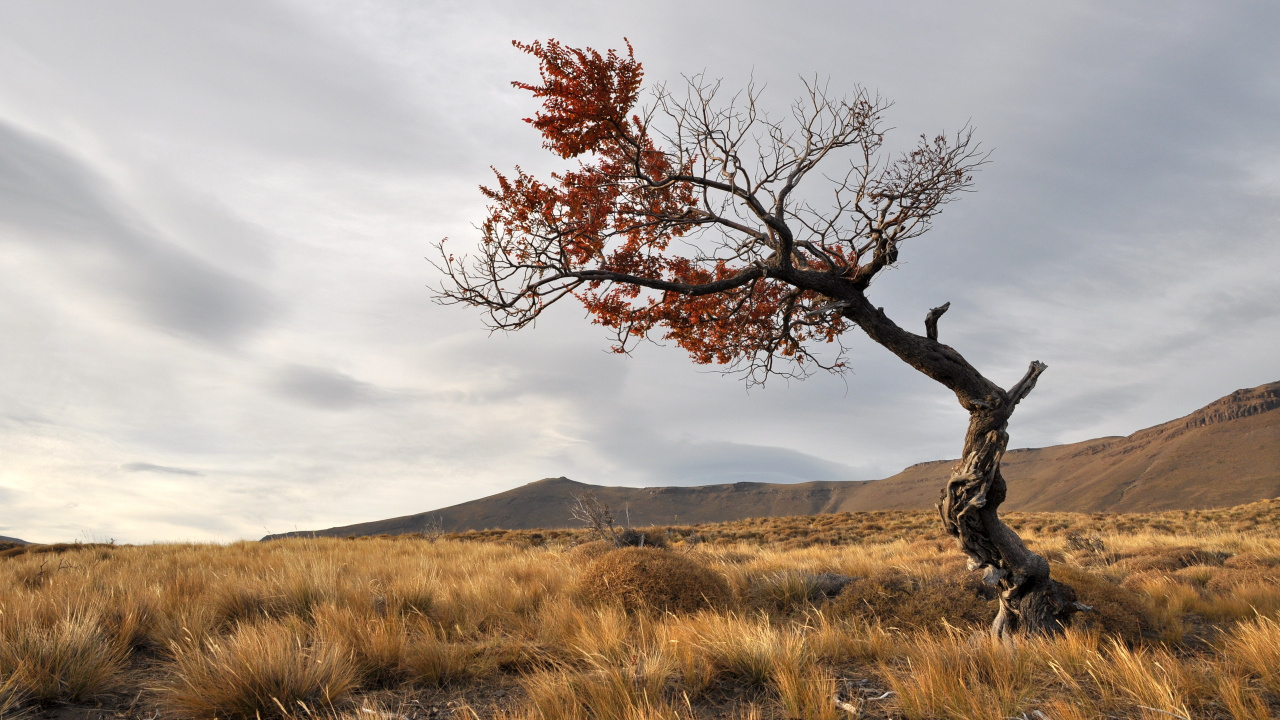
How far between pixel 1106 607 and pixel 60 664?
1064cm

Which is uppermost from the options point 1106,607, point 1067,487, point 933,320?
point 933,320

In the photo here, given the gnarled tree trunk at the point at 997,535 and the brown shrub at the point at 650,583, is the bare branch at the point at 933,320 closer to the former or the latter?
the gnarled tree trunk at the point at 997,535

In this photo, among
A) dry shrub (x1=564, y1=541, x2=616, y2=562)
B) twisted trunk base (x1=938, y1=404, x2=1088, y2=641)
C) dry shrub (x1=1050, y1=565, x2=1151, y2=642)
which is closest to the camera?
twisted trunk base (x1=938, y1=404, x2=1088, y2=641)

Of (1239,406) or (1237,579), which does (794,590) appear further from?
(1239,406)

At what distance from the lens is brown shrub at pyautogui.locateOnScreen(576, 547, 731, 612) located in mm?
7430

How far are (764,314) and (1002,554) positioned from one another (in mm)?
4473

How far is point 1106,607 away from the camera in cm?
747

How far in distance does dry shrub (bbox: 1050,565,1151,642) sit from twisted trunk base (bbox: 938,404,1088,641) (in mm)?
288

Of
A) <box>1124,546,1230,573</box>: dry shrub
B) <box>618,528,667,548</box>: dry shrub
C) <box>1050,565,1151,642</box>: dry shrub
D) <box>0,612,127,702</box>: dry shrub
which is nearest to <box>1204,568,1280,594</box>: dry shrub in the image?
<box>1124,546,1230,573</box>: dry shrub

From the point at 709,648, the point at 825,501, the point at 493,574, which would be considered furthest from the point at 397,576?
the point at 825,501

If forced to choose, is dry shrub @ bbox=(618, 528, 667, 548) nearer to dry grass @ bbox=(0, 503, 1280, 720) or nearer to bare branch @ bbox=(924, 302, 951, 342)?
dry grass @ bbox=(0, 503, 1280, 720)

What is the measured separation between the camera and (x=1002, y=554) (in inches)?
280

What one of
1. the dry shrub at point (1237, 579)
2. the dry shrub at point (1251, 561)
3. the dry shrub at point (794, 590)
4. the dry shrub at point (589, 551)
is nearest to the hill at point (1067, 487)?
the dry shrub at point (589, 551)

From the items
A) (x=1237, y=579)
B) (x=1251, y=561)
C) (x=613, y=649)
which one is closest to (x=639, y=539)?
(x=613, y=649)
